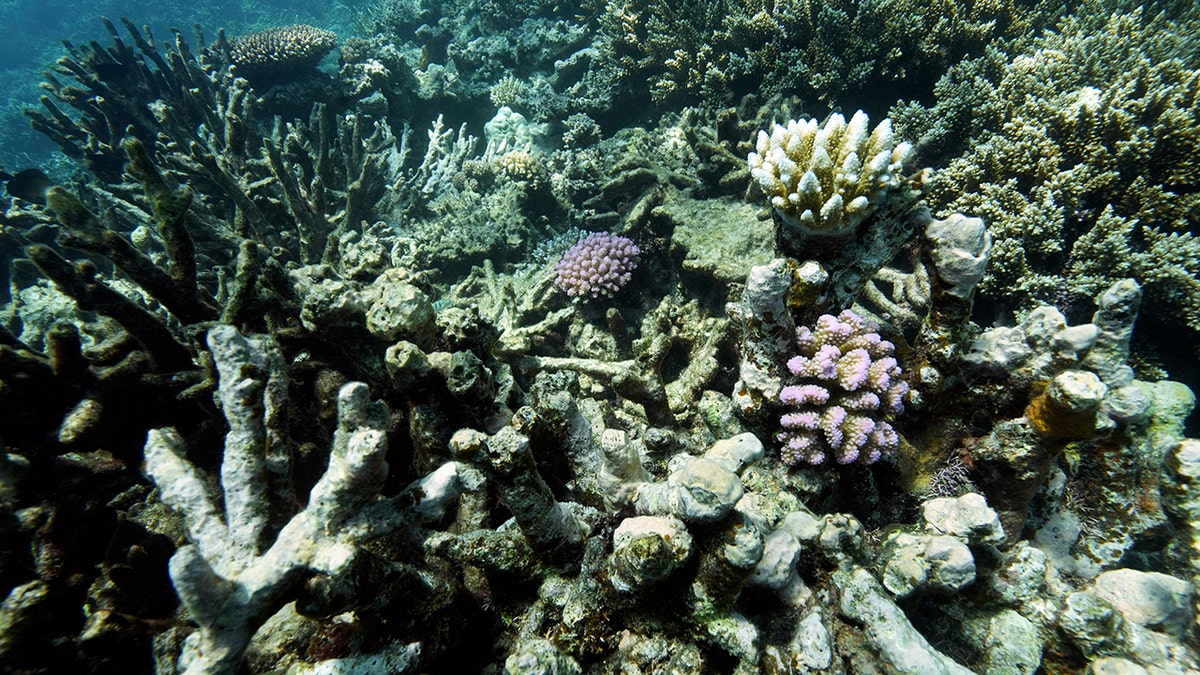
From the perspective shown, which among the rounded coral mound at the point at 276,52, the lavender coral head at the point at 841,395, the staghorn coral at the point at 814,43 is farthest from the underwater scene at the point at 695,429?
the rounded coral mound at the point at 276,52

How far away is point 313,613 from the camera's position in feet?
5.13

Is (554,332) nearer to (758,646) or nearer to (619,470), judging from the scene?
(619,470)

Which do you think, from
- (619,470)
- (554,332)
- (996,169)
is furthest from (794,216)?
(996,169)

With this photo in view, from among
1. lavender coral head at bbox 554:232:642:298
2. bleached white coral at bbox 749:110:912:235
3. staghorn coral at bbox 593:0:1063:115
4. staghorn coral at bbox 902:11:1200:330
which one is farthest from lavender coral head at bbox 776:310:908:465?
staghorn coral at bbox 593:0:1063:115

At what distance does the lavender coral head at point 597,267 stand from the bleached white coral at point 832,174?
6.46 feet

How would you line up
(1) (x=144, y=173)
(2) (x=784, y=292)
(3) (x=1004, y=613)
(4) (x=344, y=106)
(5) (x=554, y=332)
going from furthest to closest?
(4) (x=344, y=106) < (5) (x=554, y=332) < (2) (x=784, y=292) < (1) (x=144, y=173) < (3) (x=1004, y=613)

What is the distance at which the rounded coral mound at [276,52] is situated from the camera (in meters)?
8.75

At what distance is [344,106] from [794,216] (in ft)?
30.2

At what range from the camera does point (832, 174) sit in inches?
102

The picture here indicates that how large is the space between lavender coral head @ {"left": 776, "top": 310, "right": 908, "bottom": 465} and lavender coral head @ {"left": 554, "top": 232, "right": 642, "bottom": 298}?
213 cm

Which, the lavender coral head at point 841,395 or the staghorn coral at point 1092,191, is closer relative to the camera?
the lavender coral head at point 841,395

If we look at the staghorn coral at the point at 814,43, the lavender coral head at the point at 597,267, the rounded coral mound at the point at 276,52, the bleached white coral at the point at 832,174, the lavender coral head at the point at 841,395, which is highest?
the rounded coral mound at the point at 276,52

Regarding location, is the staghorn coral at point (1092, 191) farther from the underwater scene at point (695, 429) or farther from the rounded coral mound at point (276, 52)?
the rounded coral mound at point (276, 52)

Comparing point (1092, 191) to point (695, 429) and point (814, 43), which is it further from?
point (695, 429)
